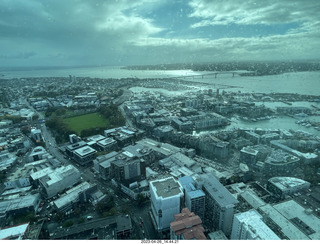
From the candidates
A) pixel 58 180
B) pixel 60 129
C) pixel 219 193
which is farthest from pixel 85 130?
pixel 219 193

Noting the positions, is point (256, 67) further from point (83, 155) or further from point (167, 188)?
point (167, 188)

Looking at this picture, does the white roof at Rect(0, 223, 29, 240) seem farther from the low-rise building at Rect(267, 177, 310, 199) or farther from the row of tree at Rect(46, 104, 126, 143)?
the low-rise building at Rect(267, 177, 310, 199)

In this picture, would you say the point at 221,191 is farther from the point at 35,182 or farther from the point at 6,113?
the point at 6,113

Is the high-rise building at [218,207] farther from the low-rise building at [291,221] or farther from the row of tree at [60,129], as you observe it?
the row of tree at [60,129]

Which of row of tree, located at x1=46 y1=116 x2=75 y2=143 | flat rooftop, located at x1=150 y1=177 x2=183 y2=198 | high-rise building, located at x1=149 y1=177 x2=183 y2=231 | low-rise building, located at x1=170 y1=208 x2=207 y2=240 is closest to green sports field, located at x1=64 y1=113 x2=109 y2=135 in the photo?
row of tree, located at x1=46 y1=116 x2=75 y2=143

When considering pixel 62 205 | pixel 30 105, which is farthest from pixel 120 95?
pixel 62 205

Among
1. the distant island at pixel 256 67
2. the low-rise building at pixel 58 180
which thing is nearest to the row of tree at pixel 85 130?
the low-rise building at pixel 58 180
